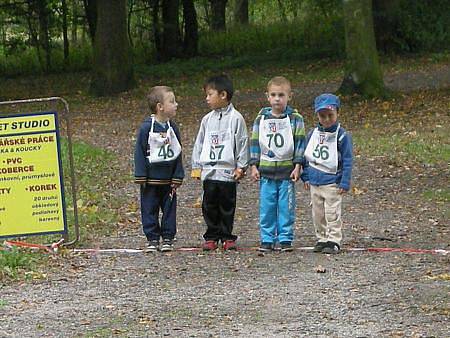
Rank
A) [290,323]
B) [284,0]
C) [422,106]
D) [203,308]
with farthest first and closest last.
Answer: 1. [284,0]
2. [422,106]
3. [203,308]
4. [290,323]

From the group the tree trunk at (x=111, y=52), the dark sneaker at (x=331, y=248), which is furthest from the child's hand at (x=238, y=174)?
the tree trunk at (x=111, y=52)

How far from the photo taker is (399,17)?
112 ft

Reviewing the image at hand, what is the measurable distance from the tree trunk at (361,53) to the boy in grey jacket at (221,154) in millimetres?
13216

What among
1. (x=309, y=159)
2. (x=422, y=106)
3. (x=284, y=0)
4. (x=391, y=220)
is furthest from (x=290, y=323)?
(x=284, y=0)

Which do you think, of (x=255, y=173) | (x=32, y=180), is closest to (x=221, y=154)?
(x=255, y=173)

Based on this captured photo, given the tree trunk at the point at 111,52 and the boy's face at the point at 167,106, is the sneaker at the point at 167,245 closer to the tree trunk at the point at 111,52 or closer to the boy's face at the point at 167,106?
the boy's face at the point at 167,106

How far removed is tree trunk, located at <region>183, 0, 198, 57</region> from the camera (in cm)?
4056

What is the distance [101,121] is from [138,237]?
1491cm

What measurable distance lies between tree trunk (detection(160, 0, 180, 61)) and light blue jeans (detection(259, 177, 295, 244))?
3073 centimetres

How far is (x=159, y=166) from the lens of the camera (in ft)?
32.0

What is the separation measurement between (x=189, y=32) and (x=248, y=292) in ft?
109

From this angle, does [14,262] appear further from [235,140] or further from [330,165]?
[330,165]

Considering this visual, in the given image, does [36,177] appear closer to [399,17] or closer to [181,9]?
[399,17]

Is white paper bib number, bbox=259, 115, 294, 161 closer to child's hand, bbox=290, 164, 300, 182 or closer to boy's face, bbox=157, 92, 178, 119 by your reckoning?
child's hand, bbox=290, 164, 300, 182
